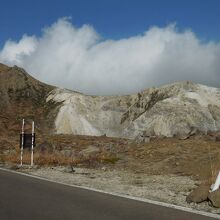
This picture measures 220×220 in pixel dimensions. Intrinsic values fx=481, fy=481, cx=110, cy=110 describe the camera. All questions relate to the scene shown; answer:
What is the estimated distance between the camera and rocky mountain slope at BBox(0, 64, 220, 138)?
174ft

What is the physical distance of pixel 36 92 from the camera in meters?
69.4

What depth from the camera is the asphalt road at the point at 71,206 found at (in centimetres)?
873

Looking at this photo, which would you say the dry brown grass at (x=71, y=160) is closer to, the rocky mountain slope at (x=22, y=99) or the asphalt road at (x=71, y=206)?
the asphalt road at (x=71, y=206)

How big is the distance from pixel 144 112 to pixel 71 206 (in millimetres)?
49276

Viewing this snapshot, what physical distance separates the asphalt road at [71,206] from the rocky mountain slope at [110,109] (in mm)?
38543

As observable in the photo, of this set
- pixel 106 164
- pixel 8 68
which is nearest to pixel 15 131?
pixel 8 68

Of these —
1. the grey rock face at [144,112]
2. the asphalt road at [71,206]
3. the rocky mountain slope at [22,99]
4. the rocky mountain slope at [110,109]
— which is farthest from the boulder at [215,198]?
the rocky mountain slope at [22,99]

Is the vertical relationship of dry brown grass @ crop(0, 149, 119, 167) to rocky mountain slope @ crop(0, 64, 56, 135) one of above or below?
below

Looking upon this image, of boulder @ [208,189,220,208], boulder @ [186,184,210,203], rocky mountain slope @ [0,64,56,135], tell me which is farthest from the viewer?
rocky mountain slope @ [0,64,56,135]

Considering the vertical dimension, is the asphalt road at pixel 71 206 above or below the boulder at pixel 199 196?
below

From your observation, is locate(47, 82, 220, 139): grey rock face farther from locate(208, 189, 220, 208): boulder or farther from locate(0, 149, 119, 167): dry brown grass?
locate(208, 189, 220, 208): boulder

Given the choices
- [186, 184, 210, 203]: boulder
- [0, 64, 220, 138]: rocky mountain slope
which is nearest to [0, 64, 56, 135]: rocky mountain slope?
[0, 64, 220, 138]: rocky mountain slope

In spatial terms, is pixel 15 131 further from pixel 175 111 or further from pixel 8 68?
pixel 8 68

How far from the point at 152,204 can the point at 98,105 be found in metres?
54.2
